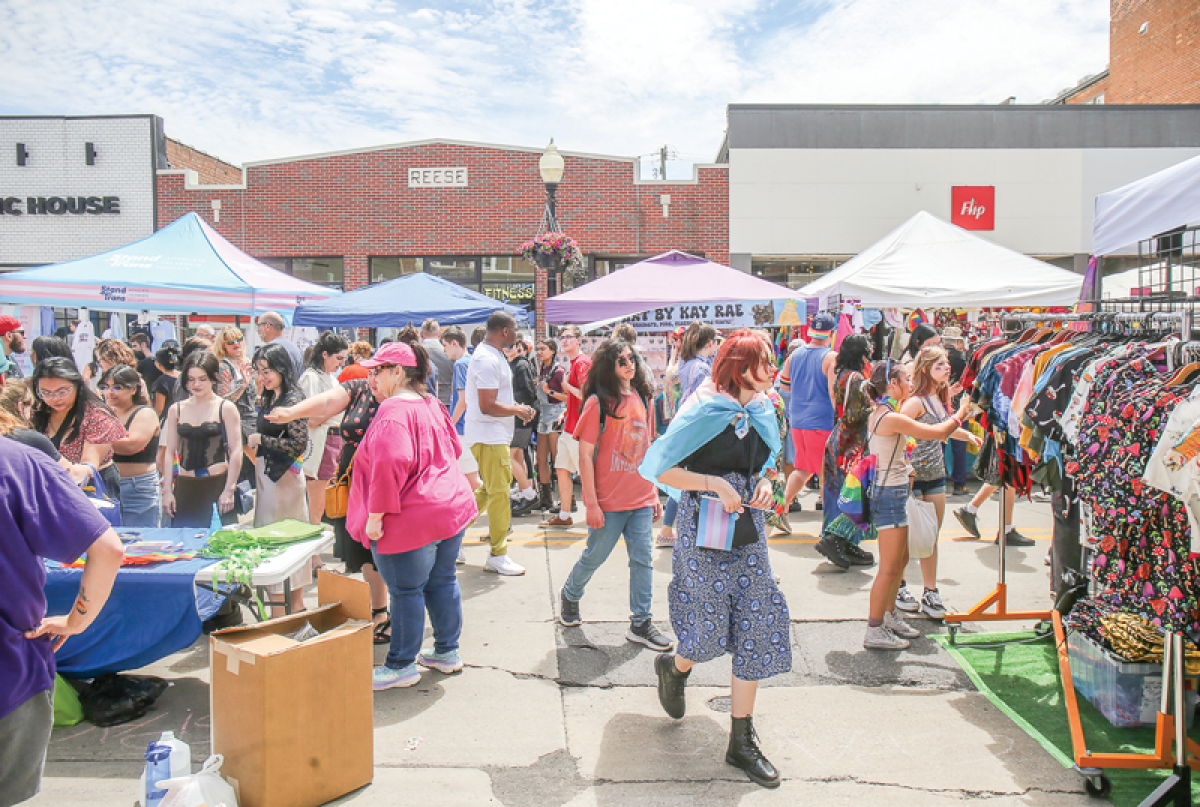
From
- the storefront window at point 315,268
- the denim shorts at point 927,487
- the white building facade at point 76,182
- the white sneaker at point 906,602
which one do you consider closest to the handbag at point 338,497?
the white sneaker at point 906,602

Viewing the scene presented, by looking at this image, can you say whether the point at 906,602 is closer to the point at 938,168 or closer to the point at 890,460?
the point at 890,460

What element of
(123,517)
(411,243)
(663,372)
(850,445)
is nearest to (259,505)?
(123,517)

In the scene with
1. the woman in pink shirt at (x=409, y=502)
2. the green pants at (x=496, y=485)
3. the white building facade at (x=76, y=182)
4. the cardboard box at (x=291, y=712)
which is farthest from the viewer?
the white building facade at (x=76, y=182)

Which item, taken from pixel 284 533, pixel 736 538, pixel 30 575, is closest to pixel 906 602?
pixel 736 538

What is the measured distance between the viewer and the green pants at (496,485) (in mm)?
6059

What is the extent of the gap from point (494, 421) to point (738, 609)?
3.04 metres

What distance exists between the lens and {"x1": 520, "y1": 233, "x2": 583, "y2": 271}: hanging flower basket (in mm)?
12180

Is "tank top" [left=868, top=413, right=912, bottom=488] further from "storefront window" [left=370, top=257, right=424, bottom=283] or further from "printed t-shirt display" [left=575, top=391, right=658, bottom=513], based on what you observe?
"storefront window" [left=370, top=257, right=424, bottom=283]

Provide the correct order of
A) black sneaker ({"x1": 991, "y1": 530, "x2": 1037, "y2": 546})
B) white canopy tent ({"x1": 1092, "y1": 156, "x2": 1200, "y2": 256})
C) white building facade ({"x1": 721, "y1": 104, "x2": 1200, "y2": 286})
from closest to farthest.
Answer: white canopy tent ({"x1": 1092, "y1": 156, "x2": 1200, "y2": 256}) → black sneaker ({"x1": 991, "y1": 530, "x2": 1037, "y2": 546}) → white building facade ({"x1": 721, "y1": 104, "x2": 1200, "y2": 286})

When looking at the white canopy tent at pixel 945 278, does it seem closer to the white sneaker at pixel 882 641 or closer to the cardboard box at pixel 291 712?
the white sneaker at pixel 882 641

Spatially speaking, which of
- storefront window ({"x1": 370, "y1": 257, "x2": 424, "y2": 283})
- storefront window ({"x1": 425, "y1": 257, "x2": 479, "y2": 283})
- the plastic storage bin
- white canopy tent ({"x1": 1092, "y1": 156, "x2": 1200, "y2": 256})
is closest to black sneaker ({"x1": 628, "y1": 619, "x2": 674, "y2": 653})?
the plastic storage bin

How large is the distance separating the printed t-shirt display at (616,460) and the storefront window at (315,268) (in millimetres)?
15431

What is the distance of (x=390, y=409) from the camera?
12.7 ft

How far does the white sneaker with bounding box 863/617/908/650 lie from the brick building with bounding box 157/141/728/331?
14.0m
